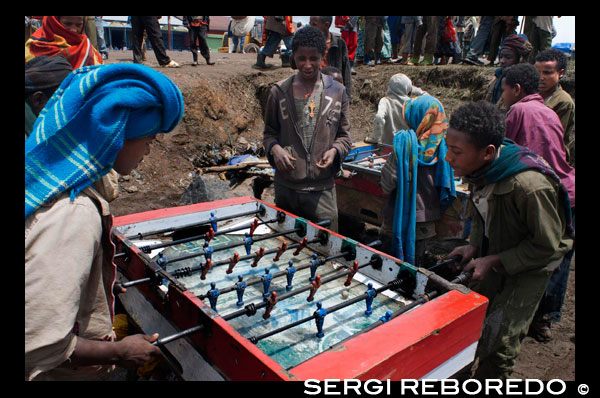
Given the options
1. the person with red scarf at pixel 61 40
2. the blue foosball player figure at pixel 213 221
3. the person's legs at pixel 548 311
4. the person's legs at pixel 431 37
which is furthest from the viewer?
the person's legs at pixel 431 37

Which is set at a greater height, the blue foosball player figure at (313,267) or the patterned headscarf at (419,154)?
the patterned headscarf at (419,154)

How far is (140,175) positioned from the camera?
24.6 feet

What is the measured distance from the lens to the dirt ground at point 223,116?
23.7ft

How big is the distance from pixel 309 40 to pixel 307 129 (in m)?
0.75

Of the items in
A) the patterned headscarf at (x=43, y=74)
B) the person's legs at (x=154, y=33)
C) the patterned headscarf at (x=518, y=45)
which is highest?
the person's legs at (x=154, y=33)

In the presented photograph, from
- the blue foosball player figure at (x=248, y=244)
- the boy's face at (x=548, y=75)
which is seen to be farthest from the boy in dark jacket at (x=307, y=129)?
the boy's face at (x=548, y=75)

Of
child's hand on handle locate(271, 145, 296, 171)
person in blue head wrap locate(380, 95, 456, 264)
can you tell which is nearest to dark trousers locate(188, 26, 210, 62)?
child's hand on handle locate(271, 145, 296, 171)

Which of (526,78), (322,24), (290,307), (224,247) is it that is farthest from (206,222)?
(322,24)

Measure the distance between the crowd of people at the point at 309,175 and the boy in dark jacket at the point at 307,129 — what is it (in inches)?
0.5

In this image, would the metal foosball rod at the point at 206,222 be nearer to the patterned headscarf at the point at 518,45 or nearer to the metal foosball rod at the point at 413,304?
the metal foosball rod at the point at 413,304

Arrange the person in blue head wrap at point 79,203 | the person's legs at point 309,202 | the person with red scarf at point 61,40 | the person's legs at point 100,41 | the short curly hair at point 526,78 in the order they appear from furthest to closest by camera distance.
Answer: the person's legs at point 100,41, the person with red scarf at point 61,40, the person's legs at point 309,202, the short curly hair at point 526,78, the person in blue head wrap at point 79,203

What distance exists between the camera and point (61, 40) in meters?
4.09

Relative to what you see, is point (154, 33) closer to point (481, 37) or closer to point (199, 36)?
point (199, 36)

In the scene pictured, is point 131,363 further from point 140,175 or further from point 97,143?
point 140,175
